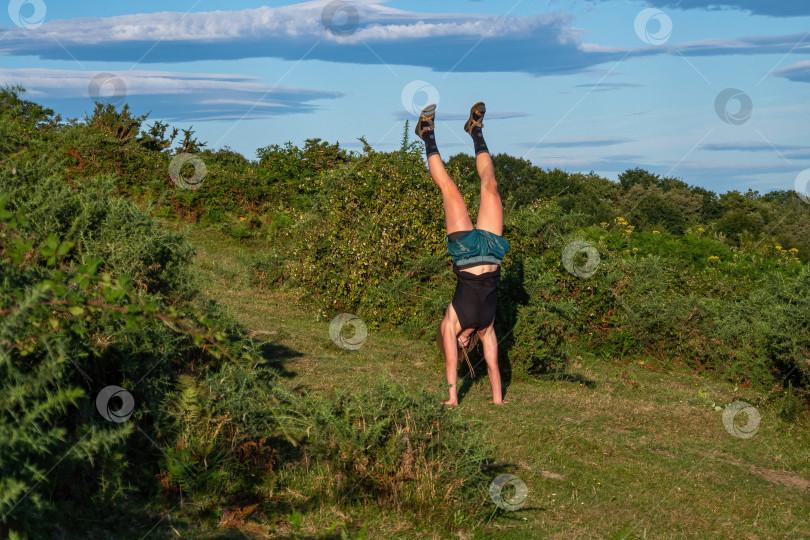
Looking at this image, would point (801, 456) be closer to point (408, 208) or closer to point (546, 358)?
point (546, 358)

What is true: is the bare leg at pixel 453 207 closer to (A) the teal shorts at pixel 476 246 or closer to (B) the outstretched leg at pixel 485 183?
(A) the teal shorts at pixel 476 246

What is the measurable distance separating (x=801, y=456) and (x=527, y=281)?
4406 millimetres

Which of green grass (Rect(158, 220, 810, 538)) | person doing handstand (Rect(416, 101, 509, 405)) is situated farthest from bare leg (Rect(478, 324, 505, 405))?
green grass (Rect(158, 220, 810, 538))

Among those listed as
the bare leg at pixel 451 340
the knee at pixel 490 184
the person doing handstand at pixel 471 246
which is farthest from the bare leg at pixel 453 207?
the bare leg at pixel 451 340

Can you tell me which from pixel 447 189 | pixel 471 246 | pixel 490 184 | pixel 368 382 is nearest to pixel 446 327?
pixel 471 246

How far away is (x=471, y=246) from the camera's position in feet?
26.5

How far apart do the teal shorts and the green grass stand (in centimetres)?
160

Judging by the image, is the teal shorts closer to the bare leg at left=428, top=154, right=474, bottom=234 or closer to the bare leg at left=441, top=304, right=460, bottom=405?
the bare leg at left=428, top=154, right=474, bottom=234

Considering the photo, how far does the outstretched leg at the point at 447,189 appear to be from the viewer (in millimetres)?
8070

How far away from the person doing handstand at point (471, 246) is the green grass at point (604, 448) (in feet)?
2.42

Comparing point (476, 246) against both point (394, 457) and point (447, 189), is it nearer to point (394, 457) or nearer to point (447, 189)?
point (447, 189)

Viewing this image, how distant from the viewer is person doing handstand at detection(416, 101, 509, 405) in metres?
8.09

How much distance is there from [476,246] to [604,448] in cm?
248

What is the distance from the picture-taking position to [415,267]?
13.1 metres
